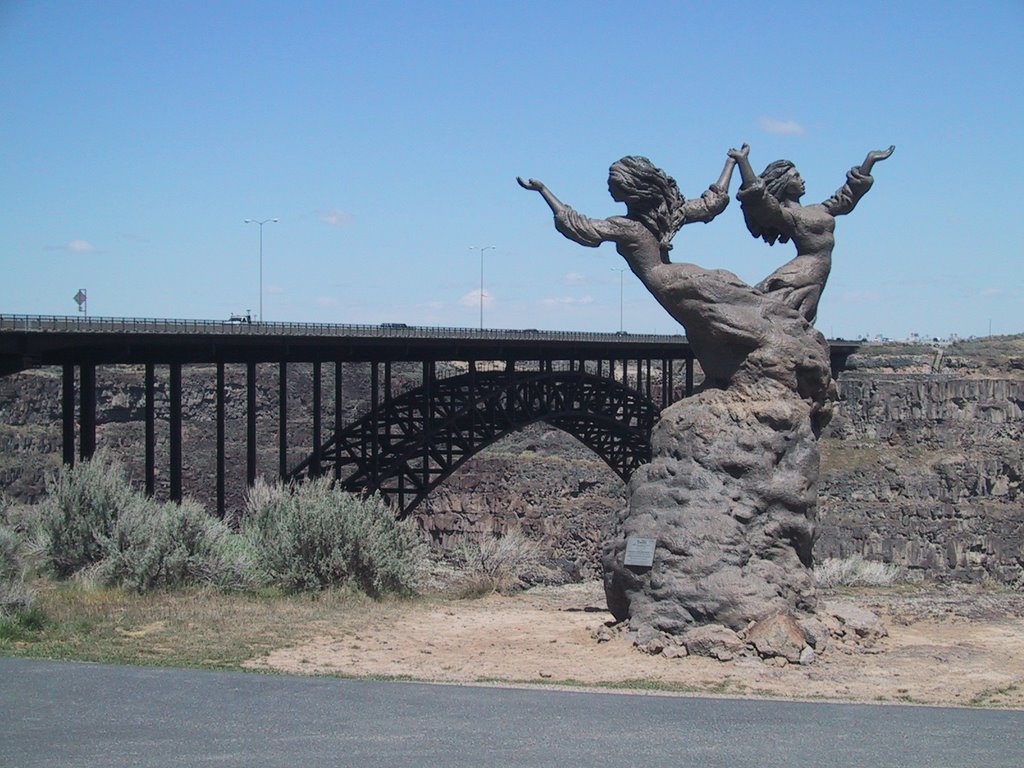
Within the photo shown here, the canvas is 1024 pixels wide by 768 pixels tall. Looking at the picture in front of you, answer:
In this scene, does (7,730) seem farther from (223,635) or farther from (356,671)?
(223,635)

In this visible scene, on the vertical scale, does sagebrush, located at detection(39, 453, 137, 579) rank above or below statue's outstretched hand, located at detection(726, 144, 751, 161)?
below

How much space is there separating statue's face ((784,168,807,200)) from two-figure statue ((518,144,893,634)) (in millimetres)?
19

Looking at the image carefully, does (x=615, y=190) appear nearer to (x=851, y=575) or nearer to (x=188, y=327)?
(x=851, y=575)

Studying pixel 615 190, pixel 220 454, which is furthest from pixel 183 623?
pixel 220 454

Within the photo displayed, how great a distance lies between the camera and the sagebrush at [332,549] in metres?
19.7

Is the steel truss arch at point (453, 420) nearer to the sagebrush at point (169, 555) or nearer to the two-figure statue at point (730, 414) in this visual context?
the sagebrush at point (169, 555)

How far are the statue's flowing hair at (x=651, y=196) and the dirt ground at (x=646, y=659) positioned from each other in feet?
17.0

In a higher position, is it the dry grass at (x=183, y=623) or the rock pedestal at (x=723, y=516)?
the rock pedestal at (x=723, y=516)

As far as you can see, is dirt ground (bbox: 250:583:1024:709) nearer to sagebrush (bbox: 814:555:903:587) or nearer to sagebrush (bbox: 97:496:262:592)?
sagebrush (bbox: 97:496:262:592)

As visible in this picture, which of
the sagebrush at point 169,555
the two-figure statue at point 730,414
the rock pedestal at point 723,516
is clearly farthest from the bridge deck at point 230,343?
the rock pedestal at point 723,516

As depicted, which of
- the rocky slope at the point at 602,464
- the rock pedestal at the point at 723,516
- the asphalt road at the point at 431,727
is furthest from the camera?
the rocky slope at the point at 602,464

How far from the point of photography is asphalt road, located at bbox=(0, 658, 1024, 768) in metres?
9.78

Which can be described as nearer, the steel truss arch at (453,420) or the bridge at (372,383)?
the bridge at (372,383)

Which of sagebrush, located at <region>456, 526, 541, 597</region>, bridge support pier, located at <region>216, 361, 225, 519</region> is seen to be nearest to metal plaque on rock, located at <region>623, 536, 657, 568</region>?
sagebrush, located at <region>456, 526, 541, 597</region>
